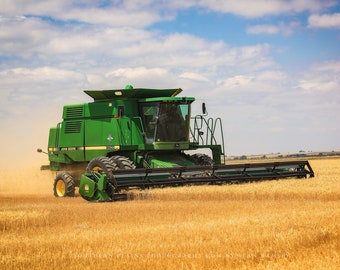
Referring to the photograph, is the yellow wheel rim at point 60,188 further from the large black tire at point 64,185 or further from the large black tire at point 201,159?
the large black tire at point 201,159

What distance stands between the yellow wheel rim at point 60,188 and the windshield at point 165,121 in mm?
2746

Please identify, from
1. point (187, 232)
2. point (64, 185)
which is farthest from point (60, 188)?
point (187, 232)

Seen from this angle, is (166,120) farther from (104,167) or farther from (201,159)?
(104,167)

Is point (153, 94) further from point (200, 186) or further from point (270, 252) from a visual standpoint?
point (270, 252)

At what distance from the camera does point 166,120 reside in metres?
16.5

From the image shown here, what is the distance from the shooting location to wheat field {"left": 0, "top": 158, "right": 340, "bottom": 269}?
649cm

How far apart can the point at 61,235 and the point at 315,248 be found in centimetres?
348

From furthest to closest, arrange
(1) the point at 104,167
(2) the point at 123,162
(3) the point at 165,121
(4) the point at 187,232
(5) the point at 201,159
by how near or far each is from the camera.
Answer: (5) the point at 201,159
(3) the point at 165,121
(2) the point at 123,162
(1) the point at 104,167
(4) the point at 187,232

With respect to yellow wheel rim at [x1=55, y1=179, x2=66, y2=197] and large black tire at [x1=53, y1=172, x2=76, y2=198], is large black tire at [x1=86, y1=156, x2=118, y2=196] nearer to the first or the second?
large black tire at [x1=53, y1=172, x2=76, y2=198]

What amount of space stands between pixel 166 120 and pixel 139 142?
1.04 m

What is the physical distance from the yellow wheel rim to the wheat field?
3.82 metres

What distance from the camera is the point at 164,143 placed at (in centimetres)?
1611

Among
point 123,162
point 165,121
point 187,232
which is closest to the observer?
point 187,232

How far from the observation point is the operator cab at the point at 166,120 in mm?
16250
